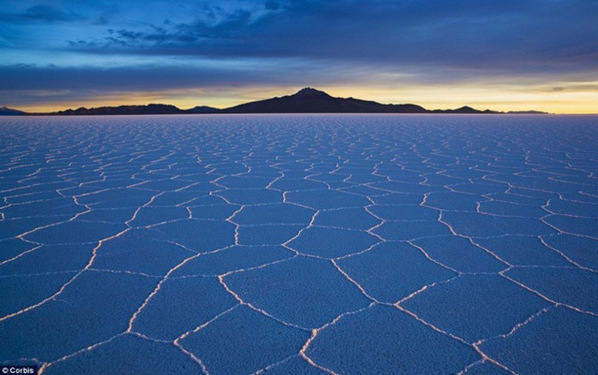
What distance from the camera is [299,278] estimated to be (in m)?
1.68

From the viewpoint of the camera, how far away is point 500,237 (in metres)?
2.15

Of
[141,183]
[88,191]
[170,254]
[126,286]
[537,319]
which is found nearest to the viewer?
[537,319]

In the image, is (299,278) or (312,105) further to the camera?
(312,105)

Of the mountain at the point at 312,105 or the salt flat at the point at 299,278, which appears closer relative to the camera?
the salt flat at the point at 299,278

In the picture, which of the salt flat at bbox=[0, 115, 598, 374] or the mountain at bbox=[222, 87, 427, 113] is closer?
the salt flat at bbox=[0, 115, 598, 374]

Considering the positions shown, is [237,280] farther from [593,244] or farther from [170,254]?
[593,244]

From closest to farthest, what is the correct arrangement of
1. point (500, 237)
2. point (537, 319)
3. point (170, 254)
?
point (537, 319) → point (170, 254) → point (500, 237)

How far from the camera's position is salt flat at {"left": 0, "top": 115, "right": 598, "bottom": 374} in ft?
3.91

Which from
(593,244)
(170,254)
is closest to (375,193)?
(593,244)

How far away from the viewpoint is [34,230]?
88.0 inches

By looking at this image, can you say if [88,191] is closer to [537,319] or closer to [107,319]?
[107,319]

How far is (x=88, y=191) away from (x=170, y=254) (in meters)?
1.71

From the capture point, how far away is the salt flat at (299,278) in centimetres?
119

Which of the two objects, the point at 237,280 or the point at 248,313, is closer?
the point at 248,313
